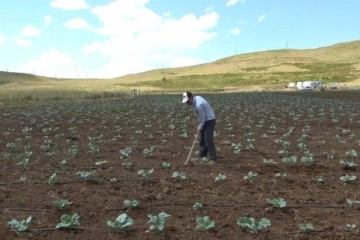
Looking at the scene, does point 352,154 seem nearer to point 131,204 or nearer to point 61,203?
point 131,204

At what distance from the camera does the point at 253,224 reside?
671 centimetres

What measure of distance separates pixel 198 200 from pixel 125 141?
320 inches

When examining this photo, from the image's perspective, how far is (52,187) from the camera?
31.3ft

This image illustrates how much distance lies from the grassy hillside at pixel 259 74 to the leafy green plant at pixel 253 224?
77.0 metres

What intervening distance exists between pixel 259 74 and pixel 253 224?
10957cm

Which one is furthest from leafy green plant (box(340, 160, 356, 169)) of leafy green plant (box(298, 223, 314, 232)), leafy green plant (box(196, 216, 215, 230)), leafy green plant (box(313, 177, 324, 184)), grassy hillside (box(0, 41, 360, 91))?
Answer: grassy hillside (box(0, 41, 360, 91))

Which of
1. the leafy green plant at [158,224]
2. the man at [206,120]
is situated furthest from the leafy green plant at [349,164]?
the leafy green plant at [158,224]

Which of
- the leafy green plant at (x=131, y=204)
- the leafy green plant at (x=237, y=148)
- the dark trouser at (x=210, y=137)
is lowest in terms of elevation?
the leafy green plant at (x=237, y=148)

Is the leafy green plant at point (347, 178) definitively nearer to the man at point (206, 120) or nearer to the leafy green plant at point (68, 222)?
the man at point (206, 120)

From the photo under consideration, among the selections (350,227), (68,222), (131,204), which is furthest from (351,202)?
(68,222)

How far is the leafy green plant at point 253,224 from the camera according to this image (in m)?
6.66

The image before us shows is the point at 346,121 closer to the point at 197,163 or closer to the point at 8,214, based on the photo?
the point at 197,163

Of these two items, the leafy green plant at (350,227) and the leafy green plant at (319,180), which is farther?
the leafy green plant at (319,180)

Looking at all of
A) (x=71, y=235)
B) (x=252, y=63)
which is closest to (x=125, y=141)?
(x=71, y=235)
